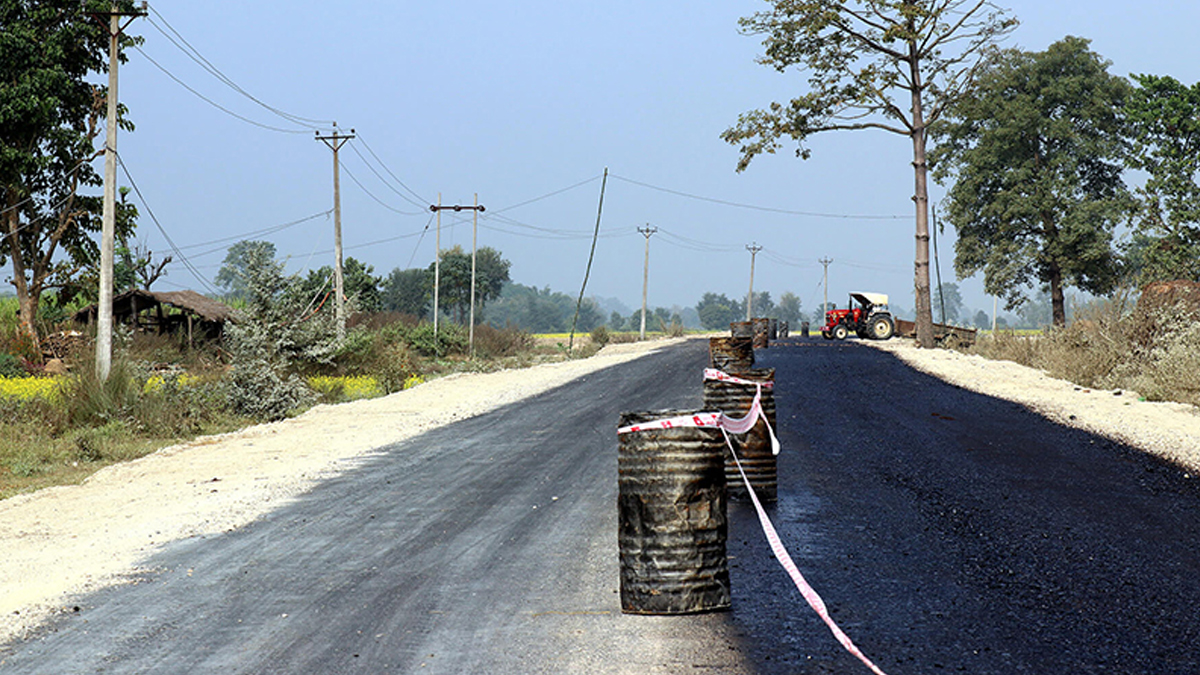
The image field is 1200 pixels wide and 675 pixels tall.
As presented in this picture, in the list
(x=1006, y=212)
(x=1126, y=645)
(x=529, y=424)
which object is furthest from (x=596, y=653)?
(x=1006, y=212)

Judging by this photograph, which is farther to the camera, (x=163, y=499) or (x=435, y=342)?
(x=435, y=342)

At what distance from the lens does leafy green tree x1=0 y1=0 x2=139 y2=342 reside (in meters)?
30.6

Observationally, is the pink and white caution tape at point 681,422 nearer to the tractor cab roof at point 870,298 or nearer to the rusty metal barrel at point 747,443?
the rusty metal barrel at point 747,443

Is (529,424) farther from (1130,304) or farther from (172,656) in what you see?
(1130,304)

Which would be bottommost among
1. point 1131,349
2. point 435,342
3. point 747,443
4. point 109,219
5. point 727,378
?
point 747,443

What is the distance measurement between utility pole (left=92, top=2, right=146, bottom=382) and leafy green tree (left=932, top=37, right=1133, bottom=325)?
136 feet

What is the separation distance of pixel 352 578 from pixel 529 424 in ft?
29.5

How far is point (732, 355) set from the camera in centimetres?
994

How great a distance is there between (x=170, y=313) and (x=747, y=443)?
35.8m

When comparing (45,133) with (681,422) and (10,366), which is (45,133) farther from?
(681,422)

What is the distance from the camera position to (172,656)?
512cm

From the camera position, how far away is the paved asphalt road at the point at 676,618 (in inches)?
198

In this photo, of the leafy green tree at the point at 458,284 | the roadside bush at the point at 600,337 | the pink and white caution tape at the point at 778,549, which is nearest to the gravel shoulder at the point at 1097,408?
the pink and white caution tape at the point at 778,549

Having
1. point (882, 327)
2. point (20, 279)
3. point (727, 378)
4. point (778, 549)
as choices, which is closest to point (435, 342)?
point (20, 279)
